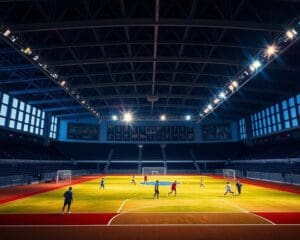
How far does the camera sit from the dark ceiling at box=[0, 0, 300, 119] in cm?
2073

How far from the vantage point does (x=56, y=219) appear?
1427 centimetres

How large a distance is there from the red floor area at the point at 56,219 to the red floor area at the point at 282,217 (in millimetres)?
9883

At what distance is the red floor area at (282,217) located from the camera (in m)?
13.7

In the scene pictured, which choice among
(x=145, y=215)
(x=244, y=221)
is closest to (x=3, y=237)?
(x=145, y=215)

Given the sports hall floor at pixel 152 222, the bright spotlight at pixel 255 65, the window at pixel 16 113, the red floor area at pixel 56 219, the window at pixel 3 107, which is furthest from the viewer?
the window at pixel 16 113

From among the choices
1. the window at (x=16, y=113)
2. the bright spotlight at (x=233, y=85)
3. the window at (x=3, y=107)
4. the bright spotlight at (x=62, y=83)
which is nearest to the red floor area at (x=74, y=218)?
the bright spotlight at (x=233, y=85)

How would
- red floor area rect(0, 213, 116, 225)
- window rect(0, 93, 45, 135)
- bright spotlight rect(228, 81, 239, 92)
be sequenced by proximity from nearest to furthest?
red floor area rect(0, 213, 116, 225) < bright spotlight rect(228, 81, 239, 92) < window rect(0, 93, 45, 135)

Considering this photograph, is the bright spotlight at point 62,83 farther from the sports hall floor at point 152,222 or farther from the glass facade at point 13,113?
the sports hall floor at point 152,222

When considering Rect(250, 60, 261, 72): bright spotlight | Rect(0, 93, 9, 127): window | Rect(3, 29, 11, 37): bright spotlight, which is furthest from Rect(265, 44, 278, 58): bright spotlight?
Rect(0, 93, 9, 127): window

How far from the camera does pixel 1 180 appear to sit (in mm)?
31828

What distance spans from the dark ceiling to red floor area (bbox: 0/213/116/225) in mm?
15303

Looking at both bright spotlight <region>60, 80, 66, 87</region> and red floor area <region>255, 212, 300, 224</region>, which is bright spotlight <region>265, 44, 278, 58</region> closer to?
red floor area <region>255, 212, 300, 224</region>

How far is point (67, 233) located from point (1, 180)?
2602cm

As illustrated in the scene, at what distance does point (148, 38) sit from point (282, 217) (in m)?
22.1
